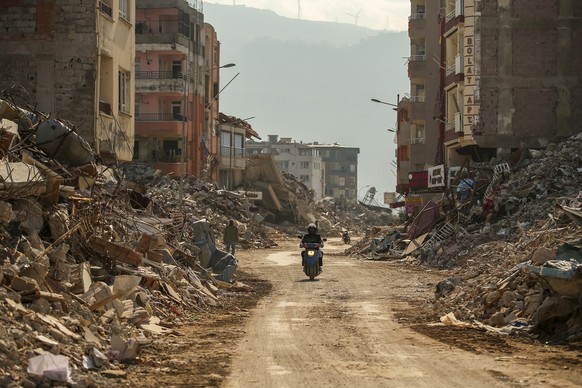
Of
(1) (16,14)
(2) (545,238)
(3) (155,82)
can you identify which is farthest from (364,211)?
(2) (545,238)

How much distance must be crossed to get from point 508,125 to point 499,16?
5141mm

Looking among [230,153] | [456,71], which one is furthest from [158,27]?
[456,71]

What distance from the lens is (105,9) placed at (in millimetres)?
30422

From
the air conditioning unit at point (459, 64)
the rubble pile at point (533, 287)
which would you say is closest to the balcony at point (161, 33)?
the air conditioning unit at point (459, 64)

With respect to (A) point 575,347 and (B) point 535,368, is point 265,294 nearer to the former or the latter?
(A) point 575,347

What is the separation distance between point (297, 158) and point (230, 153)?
89811mm

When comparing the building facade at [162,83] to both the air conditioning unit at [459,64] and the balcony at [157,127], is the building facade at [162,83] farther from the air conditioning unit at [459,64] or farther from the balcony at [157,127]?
the air conditioning unit at [459,64]

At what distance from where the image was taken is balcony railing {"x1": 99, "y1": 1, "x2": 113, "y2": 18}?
30.0 m

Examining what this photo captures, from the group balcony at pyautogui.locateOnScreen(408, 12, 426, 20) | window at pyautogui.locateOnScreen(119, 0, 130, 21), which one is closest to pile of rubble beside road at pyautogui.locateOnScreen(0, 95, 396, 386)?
window at pyautogui.locateOnScreen(119, 0, 130, 21)

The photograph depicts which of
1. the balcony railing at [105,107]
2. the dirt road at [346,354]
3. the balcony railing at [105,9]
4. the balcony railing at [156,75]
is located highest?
the balcony railing at [156,75]

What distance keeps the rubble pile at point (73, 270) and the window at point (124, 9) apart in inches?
320

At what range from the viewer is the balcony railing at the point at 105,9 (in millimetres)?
29973

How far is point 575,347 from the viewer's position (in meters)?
14.6

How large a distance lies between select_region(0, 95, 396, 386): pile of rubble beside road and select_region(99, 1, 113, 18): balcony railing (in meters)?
4.55
